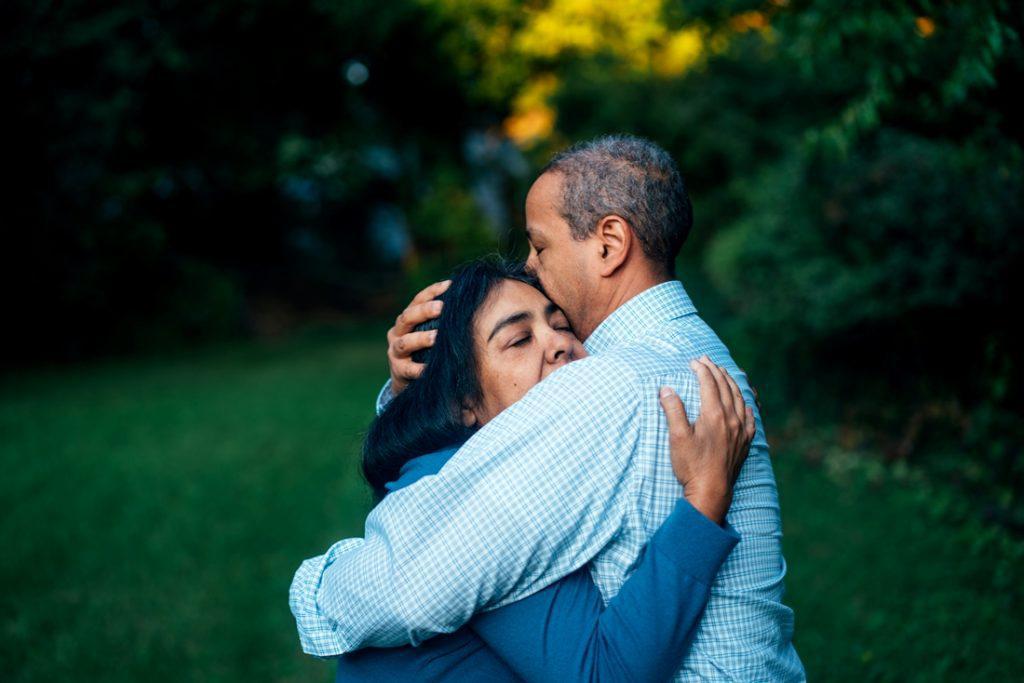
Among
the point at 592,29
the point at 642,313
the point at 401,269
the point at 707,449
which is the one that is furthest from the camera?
the point at 401,269

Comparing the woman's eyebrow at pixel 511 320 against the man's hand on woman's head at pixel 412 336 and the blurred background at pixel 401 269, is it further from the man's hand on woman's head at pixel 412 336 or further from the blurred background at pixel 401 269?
the blurred background at pixel 401 269

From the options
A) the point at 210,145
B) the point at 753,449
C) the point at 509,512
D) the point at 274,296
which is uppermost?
the point at 210,145

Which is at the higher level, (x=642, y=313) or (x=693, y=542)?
(x=642, y=313)

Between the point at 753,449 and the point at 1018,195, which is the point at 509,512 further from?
the point at 1018,195

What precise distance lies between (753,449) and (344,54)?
1689cm

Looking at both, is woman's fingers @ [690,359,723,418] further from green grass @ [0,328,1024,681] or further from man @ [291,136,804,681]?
green grass @ [0,328,1024,681]

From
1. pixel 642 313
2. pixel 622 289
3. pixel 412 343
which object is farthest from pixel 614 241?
pixel 412 343

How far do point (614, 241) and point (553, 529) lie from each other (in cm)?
92

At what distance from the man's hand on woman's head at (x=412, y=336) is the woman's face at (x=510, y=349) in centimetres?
20

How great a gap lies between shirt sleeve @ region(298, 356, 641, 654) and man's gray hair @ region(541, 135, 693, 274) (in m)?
0.63

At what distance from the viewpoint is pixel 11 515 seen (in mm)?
7281

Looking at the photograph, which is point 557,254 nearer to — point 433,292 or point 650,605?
point 433,292

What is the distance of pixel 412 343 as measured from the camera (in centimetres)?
250

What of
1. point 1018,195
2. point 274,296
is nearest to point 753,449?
point 1018,195
